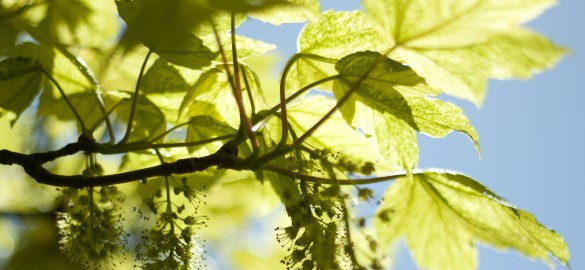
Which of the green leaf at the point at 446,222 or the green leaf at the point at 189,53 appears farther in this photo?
the green leaf at the point at 446,222

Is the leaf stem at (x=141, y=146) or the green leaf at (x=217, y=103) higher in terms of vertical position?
the green leaf at (x=217, y=103)

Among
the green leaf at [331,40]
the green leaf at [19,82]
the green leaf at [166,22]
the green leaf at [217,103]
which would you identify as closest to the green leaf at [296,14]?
the green leaf at [331,40]

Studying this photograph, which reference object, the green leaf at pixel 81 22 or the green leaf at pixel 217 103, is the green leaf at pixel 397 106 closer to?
the green leaf at pixel 217 103

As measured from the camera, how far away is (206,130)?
100 centimetres

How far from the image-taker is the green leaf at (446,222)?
973mm

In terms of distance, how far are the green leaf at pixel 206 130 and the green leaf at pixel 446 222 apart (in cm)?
26

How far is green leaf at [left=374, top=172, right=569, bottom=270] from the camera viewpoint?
97cm

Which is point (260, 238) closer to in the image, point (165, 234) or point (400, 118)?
point (165, 234)

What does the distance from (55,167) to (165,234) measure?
46cm

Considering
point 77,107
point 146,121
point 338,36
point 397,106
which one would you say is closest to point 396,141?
Answer: point 397,106

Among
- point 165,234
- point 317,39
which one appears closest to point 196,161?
point 165,234

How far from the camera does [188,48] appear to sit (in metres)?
0.87

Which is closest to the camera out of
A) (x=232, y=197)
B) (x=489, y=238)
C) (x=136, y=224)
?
(x=489, y=238)

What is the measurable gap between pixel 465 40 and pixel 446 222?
401 mm
